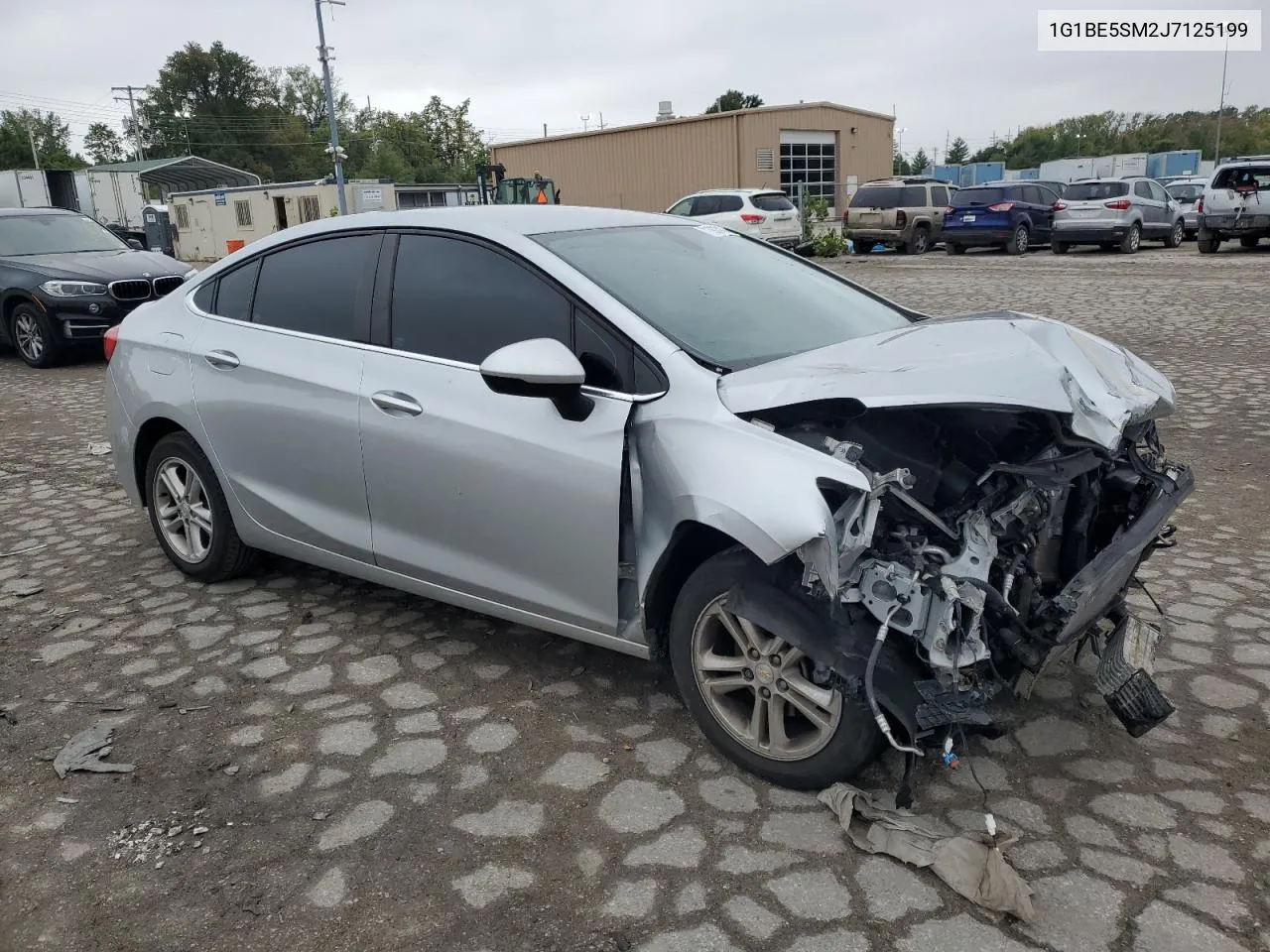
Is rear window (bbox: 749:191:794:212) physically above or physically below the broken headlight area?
above

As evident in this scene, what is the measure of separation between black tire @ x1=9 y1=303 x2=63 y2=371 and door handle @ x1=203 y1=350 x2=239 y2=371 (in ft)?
28.0

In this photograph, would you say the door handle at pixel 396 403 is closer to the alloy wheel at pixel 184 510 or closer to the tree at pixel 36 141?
the alloy wheel at pixel 184 510

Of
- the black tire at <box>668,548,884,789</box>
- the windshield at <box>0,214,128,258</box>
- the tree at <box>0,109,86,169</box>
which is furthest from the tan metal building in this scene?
the tree at <box>0,109,86,169</box>

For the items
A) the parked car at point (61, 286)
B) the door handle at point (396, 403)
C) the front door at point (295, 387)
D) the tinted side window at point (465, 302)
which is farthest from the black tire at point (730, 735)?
the parked car at point (61, 286)

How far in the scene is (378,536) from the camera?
3789 millimetres

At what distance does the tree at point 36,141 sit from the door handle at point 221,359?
3609 inches

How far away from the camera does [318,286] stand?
13.4 ft

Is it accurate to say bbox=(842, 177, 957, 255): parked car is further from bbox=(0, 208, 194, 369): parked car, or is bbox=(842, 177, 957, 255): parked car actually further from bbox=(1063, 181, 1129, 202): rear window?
bbox=(0, 208, 194, 369): parked car

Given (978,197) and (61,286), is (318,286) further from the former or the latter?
(978,197)

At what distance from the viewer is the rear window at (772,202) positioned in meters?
22.5

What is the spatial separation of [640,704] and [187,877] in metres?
1.47

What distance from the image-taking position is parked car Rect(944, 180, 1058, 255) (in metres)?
22.6

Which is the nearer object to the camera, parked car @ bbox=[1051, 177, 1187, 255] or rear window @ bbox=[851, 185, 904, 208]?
parked car @ bbox=[1051, 177, 1187, 255]

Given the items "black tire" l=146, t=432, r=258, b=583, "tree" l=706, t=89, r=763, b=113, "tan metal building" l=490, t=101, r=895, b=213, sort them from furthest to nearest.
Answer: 1. "tree" l=706, t=89, r=763, b=113
2. "tan metal building" l=490, t=101, r=895, b=213
3. "black tire" l=146, t=432, r=258, b=583
